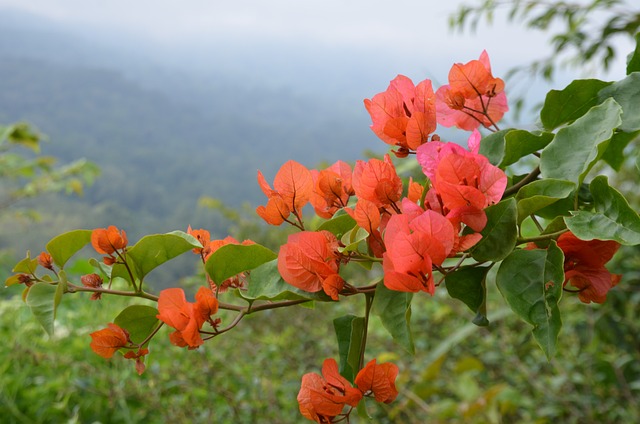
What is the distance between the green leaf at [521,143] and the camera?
0.27 meters

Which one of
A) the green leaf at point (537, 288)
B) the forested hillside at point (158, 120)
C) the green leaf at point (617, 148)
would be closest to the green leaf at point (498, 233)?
the green leaf at point (537, 288)

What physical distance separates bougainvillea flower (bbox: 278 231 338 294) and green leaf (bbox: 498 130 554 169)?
0.35ft

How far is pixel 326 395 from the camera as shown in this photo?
248mm

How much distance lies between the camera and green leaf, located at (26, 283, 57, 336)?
0.24 metres

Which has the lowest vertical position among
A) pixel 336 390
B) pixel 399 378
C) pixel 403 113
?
pixel 399 378

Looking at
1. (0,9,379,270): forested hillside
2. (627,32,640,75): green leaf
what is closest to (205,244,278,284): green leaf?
(627,32,640,75): green leaf

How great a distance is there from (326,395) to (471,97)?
176mm

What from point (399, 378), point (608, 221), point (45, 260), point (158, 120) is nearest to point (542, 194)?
point (608, 221)

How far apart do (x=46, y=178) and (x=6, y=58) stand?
35.9 metres

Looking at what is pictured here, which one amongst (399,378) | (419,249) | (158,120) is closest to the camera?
(419,249)

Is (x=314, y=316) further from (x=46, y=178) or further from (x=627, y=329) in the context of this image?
(x=46, y=178)

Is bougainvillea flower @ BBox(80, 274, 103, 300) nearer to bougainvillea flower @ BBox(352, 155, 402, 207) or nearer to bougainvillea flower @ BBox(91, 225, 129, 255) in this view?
bougainvillea flower @ BBox(91, 225, 129, 255)

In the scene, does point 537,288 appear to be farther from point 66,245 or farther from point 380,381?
point 66,245

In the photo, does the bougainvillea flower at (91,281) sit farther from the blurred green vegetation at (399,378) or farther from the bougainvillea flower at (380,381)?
the blurred green vegetation at (399,378)
